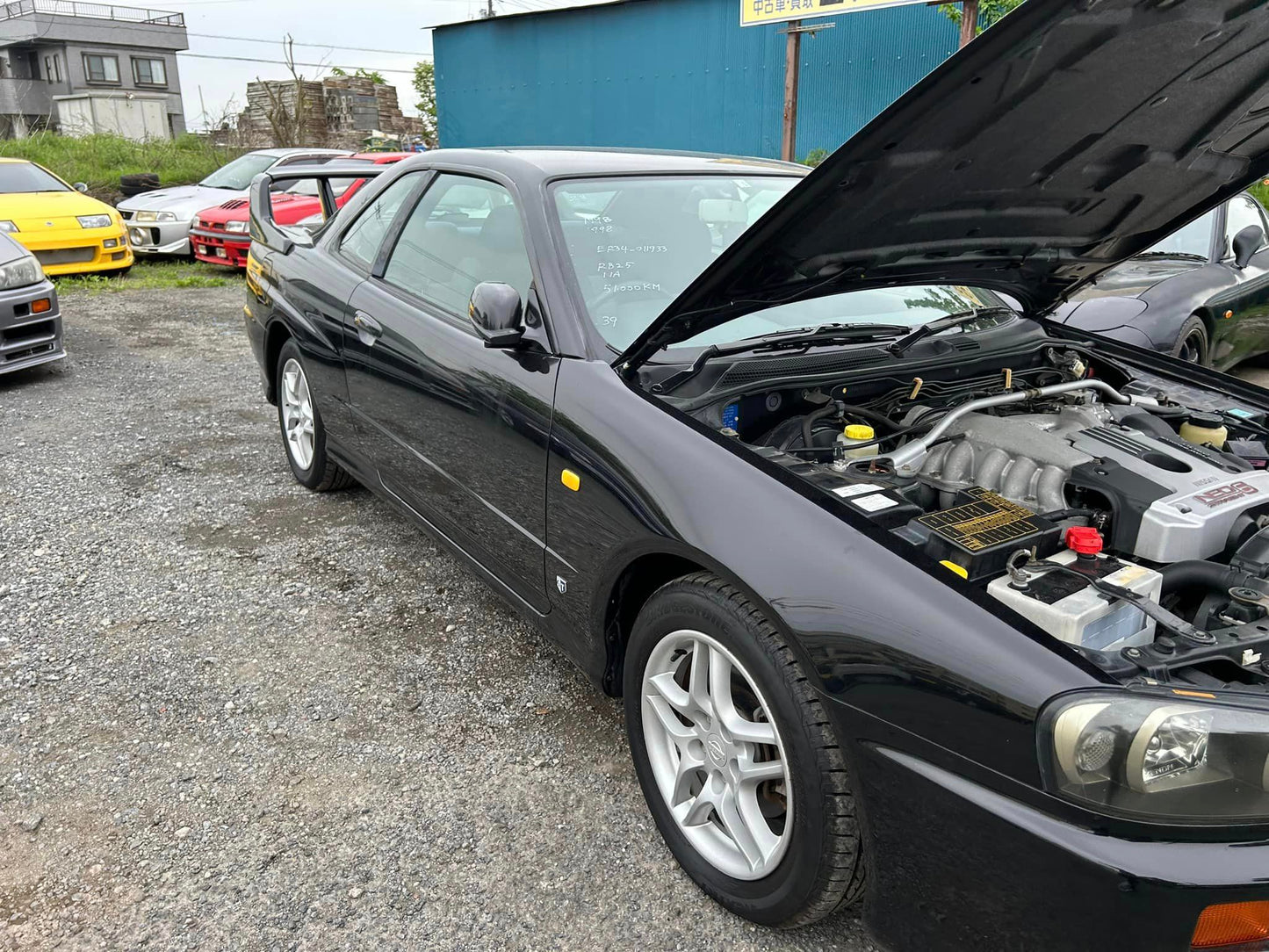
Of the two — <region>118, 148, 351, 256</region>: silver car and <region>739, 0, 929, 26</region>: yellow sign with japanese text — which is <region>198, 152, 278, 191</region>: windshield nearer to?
<region>118, 148, 351, 256</region>: silver car

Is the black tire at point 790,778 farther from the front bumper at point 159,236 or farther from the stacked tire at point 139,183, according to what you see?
the stacked tire at point 139,183

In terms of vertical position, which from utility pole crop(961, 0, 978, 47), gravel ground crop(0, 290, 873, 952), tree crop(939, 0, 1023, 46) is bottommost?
gravel ground crop(0, 290, 873, 952)

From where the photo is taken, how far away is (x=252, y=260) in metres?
4.50

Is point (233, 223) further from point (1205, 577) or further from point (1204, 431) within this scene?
point (1205, 577)

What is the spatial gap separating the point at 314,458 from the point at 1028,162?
3.12 m

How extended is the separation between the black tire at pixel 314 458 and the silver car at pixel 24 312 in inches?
108

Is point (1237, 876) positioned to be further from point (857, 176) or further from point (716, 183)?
point (716, 183)

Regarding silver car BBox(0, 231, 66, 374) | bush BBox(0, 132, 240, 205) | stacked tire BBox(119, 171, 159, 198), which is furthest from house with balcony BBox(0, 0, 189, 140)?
silver car BBox(0, 231, 66, 374)

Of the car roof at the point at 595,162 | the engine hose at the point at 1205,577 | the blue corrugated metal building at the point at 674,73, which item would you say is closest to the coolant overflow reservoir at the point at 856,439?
the engine hose at the point at 1205,577

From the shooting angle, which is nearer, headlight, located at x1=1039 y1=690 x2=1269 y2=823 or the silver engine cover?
headlight, located at x1=1039 y1=690 x2=1269 y2=823

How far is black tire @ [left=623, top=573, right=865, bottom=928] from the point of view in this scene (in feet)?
5.58

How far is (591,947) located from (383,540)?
2.27m

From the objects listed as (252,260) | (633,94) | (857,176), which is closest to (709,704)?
(857,176)

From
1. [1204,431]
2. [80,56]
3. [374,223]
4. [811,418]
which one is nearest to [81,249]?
[374,223]
